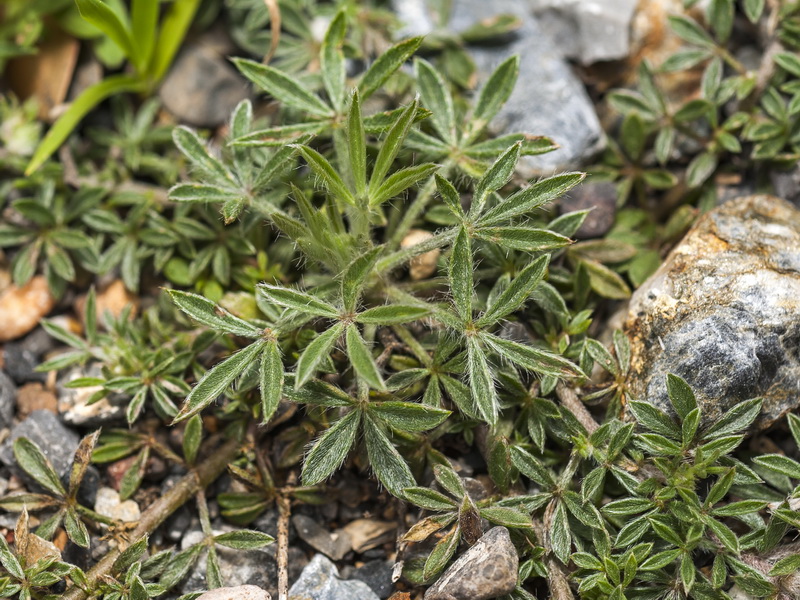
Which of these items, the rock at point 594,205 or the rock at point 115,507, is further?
the rock at point 594,205

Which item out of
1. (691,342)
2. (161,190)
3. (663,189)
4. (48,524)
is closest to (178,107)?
(161,190)

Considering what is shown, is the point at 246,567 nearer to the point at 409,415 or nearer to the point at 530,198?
the point at 409,415

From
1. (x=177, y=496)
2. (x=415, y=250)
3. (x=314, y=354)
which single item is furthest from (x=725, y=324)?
(x=177, y=496)

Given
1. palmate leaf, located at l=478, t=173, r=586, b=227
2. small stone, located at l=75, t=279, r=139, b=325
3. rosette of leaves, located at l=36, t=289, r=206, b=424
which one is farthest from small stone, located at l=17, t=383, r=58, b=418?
palmate leaf, located at l=478, t=173, r=586, b=227

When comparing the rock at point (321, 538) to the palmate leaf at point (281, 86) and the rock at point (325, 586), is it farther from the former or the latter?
the palmate leaf at point (281, 86)

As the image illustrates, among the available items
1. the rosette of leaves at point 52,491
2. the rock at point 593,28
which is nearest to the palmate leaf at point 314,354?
the rosette of leaves at point 52,491

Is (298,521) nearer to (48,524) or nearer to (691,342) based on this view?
(48,524)

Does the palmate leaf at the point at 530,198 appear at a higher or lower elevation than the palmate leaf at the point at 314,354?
higher
